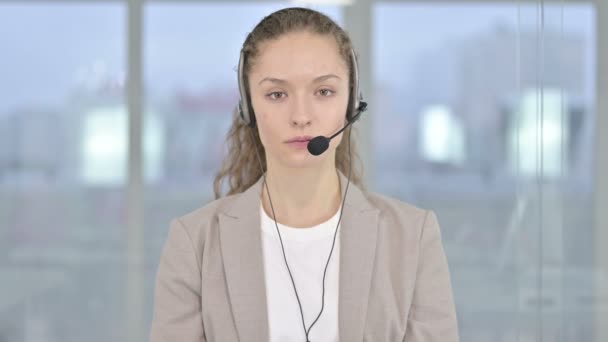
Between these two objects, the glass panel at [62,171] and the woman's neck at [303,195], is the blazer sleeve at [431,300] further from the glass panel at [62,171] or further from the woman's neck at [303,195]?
the glass panel at [62,171]

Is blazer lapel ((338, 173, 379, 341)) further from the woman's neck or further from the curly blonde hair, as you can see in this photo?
the curly blonde hair

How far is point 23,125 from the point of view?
4.26 m

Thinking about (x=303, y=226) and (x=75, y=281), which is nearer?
(x=303, y=226)

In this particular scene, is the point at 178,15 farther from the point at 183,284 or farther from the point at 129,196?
the point at 183,284

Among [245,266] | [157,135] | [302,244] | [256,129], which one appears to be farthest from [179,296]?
[157,135]

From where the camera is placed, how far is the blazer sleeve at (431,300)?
52.7 inches

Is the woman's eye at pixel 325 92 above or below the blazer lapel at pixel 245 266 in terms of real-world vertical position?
above

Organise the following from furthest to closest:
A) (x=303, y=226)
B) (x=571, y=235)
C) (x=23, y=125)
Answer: (x=23, y=125), (x=571, y=235), (x=303, y=226)

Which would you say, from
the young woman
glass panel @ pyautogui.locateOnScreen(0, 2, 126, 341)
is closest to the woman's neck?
the young woman

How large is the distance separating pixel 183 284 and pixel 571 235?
2.56 meters

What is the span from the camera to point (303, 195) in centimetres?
140

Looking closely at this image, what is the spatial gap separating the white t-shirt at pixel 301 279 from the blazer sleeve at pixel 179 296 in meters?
0.12

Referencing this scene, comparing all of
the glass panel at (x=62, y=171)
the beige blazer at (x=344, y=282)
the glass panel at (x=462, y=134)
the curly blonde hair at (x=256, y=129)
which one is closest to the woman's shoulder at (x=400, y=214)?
the beige blazer at (x=344, y=282)

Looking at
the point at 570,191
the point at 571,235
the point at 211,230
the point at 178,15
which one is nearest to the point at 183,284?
the point at 211,230
